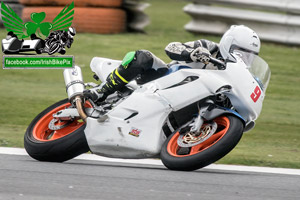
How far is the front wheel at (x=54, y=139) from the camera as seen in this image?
546cm

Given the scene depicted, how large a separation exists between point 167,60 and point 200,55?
521cm

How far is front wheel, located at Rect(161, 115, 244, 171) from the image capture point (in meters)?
4.92

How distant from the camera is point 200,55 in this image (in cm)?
534

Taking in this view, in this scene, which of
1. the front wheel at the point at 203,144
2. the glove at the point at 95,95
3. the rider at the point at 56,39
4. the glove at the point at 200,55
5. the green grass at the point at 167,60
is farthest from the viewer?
the rider at the point at 56,39

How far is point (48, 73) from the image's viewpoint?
993 centimetres

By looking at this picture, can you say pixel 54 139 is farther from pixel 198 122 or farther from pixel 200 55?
pixel 200 55

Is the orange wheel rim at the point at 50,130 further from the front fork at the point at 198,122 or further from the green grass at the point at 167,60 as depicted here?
the front fork at the point at 198,122

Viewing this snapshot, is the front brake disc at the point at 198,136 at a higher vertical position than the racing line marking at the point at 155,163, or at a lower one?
higher

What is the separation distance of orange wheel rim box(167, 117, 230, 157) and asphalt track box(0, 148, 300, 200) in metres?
0.16

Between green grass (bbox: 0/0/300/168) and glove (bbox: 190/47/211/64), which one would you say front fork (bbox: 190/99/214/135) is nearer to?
glove (bbox: 190/47/211/64)

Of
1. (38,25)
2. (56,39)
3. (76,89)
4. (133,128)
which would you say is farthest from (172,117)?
(38,25)

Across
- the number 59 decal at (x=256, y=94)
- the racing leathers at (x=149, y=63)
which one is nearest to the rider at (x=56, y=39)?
the racing leathers at (x=149, y=63)

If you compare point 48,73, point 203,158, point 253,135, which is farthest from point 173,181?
point 48,73

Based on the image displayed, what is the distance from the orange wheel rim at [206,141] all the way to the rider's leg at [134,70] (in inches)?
24.6
